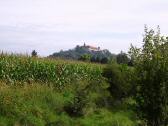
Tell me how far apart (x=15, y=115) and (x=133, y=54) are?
7690 mm

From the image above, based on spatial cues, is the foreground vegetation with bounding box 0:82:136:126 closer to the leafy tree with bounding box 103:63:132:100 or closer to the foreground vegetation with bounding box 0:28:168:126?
the foreground vegetation with bounding box 0:28:168:126

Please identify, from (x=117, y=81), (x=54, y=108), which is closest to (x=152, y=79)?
(x=54, y=108)

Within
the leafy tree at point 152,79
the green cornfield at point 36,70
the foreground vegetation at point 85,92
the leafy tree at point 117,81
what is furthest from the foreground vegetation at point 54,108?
the leafy tree at point 152,79

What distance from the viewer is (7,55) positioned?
2847 centimetres

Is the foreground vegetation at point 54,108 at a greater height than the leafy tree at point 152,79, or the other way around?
the leafy tree at point 152,79

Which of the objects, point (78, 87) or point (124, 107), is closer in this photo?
point (78, 87)

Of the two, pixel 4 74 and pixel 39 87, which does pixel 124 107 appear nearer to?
pixel 39 87

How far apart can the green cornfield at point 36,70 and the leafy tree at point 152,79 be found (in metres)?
10.9

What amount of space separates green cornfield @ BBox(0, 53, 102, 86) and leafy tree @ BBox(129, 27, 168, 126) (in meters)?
10.9

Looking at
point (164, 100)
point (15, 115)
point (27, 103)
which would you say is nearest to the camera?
point (164, 100)

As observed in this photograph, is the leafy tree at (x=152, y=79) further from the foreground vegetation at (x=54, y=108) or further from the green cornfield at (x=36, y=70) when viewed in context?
the green cornfield at (x=36, y=70)

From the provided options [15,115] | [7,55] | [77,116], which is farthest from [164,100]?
[7,55]

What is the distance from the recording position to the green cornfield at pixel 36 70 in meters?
26.4

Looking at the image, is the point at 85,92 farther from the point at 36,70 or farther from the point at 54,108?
the point at 36,70
